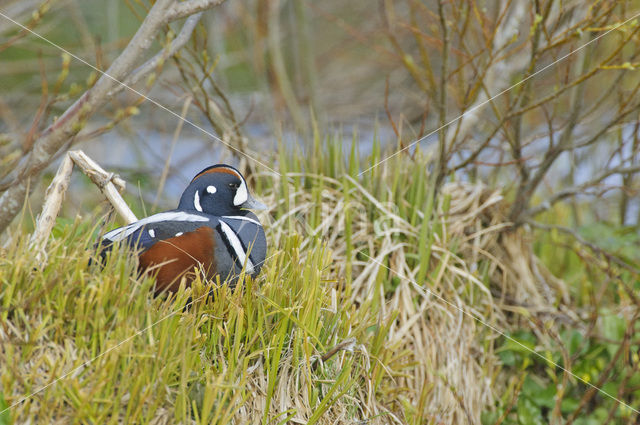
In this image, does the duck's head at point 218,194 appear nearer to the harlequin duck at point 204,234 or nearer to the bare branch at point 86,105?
the harlequin duck at point 204,234

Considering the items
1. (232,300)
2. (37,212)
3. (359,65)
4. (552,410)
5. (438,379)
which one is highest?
(359,65)

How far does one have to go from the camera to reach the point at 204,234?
0.81 meters

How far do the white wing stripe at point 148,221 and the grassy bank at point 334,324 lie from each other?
3cm

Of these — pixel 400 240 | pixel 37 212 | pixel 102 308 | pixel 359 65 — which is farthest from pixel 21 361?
pixel 359 65

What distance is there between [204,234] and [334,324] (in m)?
0.34

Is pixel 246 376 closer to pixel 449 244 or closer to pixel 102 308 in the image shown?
pixel 102 308

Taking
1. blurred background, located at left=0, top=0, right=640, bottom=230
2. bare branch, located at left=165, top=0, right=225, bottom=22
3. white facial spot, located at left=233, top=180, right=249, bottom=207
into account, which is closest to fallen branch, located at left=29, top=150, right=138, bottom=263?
blurred background, located at left=0, top=0, right=640, bottom=230

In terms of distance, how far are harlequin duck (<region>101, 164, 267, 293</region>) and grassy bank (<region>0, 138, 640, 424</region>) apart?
0.03 m

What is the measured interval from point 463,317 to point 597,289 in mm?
797

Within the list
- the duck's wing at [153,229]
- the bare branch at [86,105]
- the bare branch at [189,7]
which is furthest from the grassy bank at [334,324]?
the bare branch at [189,7]

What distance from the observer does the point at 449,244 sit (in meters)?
1.55

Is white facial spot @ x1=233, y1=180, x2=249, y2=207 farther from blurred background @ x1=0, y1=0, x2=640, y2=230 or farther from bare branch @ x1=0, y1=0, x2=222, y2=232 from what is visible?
bare branch @ x1=0, y1=0, x2=222, y2=232

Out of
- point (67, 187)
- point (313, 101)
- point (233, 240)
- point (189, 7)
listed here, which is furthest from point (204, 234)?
point (313, 101)

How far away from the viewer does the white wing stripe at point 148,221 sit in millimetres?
794
